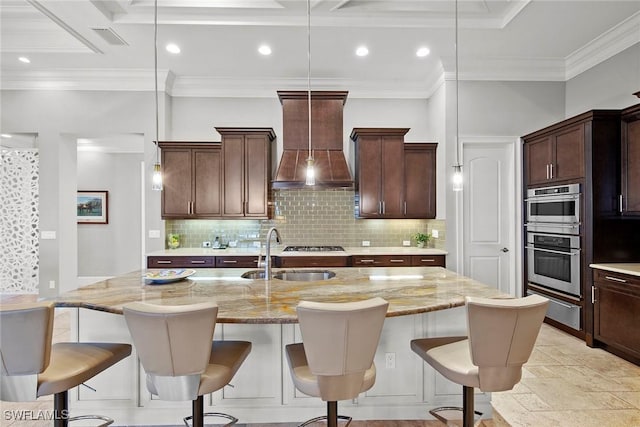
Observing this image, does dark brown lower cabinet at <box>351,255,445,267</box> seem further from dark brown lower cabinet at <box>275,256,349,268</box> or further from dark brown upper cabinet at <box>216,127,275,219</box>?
dark brown upper cabinet at <box>216,127,275,219</box>

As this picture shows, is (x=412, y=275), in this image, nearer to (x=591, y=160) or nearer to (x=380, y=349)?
(x=380, y=349)

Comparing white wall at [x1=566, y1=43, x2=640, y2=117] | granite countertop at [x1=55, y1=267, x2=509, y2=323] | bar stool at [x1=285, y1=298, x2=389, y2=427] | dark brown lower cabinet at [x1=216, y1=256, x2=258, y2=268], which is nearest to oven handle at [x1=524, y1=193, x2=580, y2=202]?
white wall at [x1=566, y1=43, x2=640, y2=117]

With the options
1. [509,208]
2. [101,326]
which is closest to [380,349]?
[101,326]

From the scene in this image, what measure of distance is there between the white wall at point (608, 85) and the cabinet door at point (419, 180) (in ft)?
6.07

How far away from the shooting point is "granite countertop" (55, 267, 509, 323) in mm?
1779

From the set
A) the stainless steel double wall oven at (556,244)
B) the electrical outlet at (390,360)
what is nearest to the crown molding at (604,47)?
the stainless steel double wall oven at (556,244)

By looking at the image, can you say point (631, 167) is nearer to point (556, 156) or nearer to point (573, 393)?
point (556, 156)

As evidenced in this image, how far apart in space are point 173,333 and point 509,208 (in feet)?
14.8

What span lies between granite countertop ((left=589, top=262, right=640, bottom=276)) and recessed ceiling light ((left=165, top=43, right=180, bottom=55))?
16.8 ft

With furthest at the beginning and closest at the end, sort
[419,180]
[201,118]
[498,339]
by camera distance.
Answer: [201,118]
[419,180]
[498,339]

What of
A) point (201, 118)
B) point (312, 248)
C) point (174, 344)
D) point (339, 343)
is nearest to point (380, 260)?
point (312, 248)

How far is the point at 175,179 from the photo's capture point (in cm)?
475

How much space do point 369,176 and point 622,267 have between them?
2.80 m

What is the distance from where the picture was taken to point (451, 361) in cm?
178
